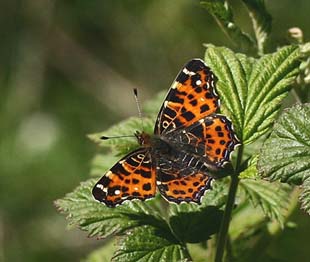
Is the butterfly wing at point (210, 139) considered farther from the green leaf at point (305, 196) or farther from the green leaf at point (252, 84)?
the green leaf at point (305, 196)

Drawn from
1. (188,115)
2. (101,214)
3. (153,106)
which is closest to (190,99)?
(188,115)

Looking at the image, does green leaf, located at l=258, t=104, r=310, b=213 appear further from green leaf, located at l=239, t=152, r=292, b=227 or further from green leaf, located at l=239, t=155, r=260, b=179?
green leaf, located at l=239, t=152, r=292, b=227

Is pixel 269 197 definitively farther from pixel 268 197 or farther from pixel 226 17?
pixel 226 17

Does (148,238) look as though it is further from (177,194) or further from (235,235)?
(235,235)

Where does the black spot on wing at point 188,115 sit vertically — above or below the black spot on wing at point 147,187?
above

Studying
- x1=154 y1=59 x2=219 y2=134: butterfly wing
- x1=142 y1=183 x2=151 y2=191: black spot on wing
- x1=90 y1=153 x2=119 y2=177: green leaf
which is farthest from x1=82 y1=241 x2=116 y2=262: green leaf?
x1=142 y1=183 x2=151 y2=191: black spot on wing

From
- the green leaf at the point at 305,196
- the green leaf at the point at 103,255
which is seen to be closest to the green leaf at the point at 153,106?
the green leaf at the point at 103,255
